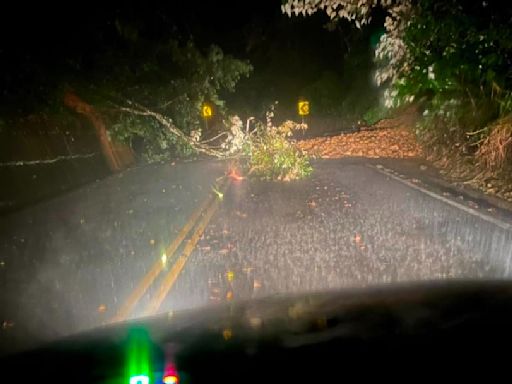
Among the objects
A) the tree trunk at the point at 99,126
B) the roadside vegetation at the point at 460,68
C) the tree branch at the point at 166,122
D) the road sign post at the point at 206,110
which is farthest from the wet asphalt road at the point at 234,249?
the road sign post at the point at 206,110

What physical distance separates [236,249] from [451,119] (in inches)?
426

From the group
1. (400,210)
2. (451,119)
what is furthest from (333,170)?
(400,210)

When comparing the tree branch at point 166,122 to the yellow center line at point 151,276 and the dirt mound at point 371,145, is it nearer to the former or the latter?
the dirt mound at point 371,145

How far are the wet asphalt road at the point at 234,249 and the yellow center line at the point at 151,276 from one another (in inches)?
3.3

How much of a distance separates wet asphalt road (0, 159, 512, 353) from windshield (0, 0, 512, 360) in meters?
0.04

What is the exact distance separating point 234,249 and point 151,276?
1.47 m

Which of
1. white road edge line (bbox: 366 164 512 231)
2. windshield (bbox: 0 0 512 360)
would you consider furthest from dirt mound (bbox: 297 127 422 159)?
white road edge line (bbox: 366 164 512 231)

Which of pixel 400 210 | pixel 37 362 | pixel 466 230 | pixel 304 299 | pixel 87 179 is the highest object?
pixel 87 179

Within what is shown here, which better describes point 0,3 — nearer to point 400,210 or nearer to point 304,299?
point 400,210

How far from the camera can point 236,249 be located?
7957mm

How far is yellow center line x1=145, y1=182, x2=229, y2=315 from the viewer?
229 inches

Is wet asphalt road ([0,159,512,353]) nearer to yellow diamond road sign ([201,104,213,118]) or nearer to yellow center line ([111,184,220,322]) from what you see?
yellow center line ([111,184,220,322])

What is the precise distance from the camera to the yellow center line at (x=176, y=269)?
229 inches

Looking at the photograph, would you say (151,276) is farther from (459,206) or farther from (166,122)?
(166,122)
